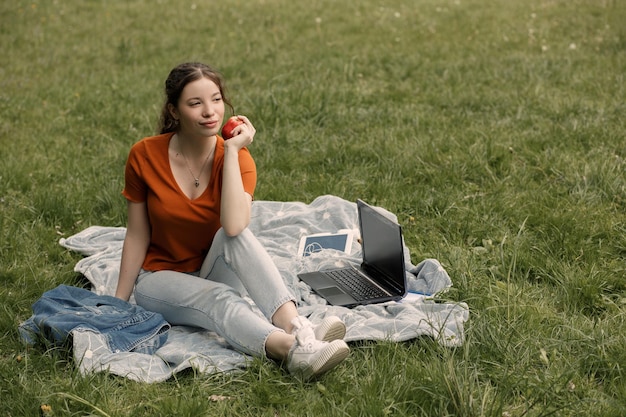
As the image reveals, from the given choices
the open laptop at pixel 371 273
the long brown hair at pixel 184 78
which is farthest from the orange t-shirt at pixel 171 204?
the open laptop at pixel 371 273

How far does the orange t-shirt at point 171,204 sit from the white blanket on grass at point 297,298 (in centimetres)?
38

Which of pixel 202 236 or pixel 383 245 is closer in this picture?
pixel 202 236

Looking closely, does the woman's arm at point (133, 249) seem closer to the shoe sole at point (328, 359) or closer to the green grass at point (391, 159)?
the green grass at point (391, 159)

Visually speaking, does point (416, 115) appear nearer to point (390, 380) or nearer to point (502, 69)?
point (502, 69)

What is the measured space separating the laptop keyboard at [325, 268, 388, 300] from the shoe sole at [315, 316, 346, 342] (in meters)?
0.74

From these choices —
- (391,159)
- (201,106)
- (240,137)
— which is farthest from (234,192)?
(391,159)

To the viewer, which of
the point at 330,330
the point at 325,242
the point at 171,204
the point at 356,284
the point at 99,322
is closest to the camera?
the point at 330,330

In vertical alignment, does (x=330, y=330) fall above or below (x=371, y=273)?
above

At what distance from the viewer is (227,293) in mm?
3770

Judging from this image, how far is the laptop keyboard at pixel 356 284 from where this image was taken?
4270mm

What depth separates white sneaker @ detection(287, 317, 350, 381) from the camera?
10.8ft

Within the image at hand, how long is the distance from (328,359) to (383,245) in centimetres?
114

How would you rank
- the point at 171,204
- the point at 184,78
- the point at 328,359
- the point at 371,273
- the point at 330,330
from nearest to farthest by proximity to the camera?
the point at 328,359
the point at 330,330
the point at 184,78
the point at 171,204
the point at 371,273

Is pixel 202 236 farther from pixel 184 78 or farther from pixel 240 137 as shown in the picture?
pixel 184 78
